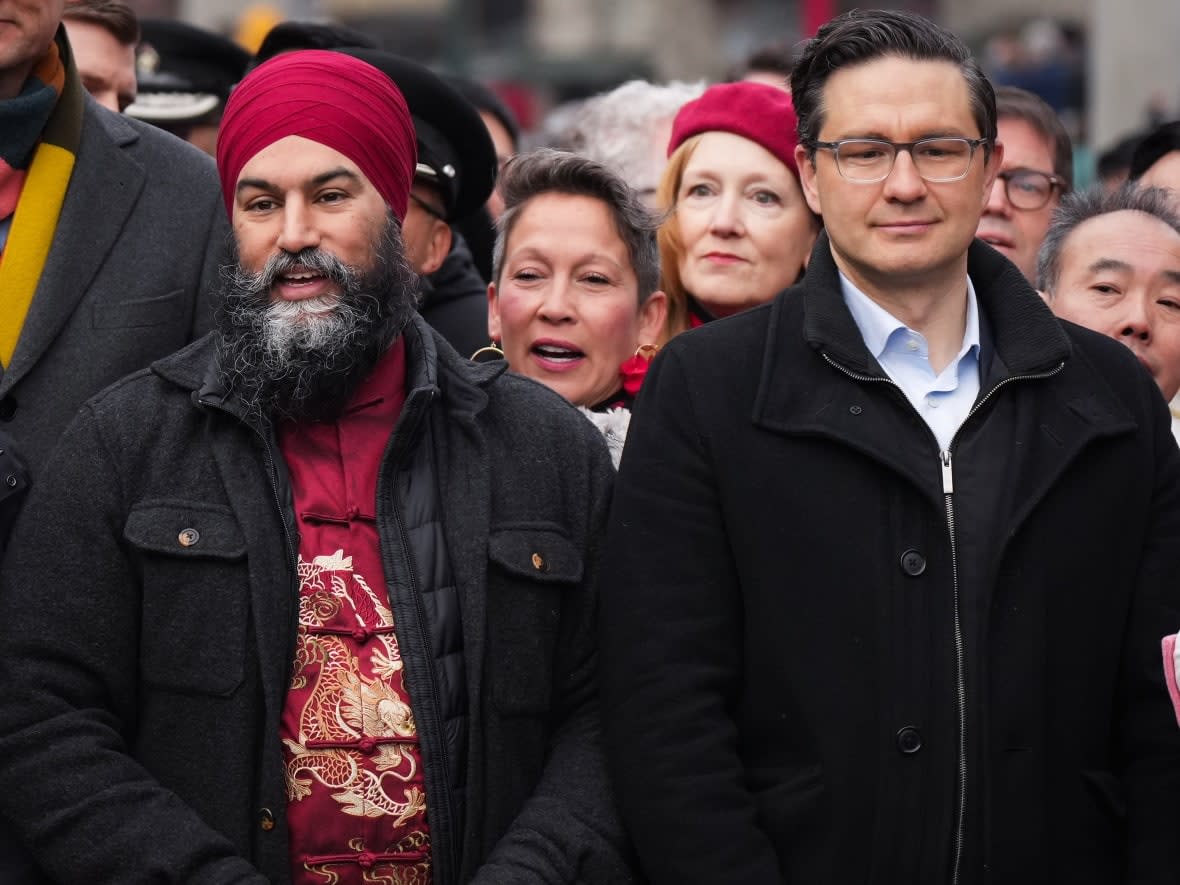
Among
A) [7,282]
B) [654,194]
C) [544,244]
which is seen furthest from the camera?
[654,194]

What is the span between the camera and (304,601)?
3.41 m

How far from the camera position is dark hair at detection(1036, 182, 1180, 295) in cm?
475

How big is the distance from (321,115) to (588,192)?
114cm

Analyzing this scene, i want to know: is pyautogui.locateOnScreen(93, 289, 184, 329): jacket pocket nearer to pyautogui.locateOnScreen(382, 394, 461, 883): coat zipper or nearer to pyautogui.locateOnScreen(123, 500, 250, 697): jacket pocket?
pyautogui.locateOnScreen(123, 500, 250, 697): jacket pocket

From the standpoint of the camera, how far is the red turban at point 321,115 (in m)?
3.58

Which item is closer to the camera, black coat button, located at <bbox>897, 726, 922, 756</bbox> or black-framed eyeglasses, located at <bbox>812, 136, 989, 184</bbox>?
black coat button, located at <bbox>897, 726, 922, 756</bbox>

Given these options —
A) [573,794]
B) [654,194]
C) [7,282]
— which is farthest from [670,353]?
[654,194]

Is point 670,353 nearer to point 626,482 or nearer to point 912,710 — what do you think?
point 626,482

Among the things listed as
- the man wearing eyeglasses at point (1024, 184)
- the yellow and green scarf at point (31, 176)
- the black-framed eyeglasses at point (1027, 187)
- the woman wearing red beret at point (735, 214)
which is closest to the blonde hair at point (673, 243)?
the woman wearing red beret at point (735, 214)

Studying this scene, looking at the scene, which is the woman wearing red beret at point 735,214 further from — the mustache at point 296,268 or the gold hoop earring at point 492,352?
the mustache at point 296,268

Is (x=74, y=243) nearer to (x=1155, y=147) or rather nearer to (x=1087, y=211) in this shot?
(x=1087, y=211)

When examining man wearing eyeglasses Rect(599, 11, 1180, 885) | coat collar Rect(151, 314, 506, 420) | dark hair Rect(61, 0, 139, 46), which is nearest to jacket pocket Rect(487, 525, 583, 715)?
man wearing eyeglasses Rect(599, 11, 1180, 885)

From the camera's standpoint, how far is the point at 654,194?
5.87 m

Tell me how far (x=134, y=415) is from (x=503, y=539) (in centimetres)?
72
